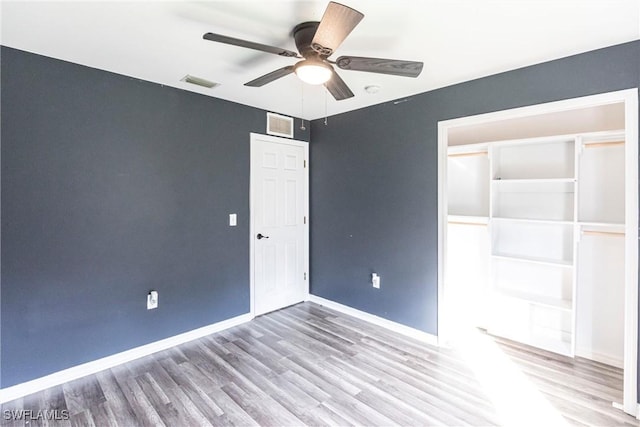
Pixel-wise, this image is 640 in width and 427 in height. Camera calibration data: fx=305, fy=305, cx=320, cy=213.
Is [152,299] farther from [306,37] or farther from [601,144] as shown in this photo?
[601,144]

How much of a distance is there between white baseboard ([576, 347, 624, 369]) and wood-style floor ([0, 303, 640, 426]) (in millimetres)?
79

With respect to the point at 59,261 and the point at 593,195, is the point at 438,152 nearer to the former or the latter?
the point at 593,195

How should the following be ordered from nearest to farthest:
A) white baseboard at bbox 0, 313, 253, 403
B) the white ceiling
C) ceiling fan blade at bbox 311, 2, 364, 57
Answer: ceiling fan blade at bbox 311, 2, 364, 57 < the white ceiling < white baseboard at bbox 0, 313, 253, 403

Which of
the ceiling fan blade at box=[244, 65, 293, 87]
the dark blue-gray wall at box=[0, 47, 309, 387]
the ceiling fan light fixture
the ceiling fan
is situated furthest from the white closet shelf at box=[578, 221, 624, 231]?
the dark blue-gray wall at box=[0, 47, 309, 387]

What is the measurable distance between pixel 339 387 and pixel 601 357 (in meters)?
2.27

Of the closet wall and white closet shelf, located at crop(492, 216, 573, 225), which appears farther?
white closet shelf, located at crop(492, 216, 573, 225)

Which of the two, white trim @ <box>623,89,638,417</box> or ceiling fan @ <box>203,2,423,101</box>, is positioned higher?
ceiling fan @ <box>203,2,423,101</box>

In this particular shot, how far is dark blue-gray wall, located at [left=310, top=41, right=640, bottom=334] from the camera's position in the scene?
2242mm

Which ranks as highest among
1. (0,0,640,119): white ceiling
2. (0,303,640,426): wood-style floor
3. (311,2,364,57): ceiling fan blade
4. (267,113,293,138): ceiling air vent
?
(0,0,640,119): white ceiling

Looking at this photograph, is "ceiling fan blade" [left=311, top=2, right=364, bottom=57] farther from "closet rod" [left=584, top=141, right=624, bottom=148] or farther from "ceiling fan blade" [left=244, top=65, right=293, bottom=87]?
"closet rod" [left=584, top=141, right=624, bottom=148]

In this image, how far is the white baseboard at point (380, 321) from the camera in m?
3.00

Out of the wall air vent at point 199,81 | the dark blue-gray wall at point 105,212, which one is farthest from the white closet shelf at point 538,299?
the wall air vent at point 199,81

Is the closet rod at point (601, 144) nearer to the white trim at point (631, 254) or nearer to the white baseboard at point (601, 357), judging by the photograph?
the white trim at point (631, 254)

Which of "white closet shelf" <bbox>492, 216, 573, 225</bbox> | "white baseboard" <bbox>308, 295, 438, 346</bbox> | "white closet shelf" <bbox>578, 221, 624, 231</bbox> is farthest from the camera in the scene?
"white baseboard" <bbox>308, 295, 438, 346</bbox>
